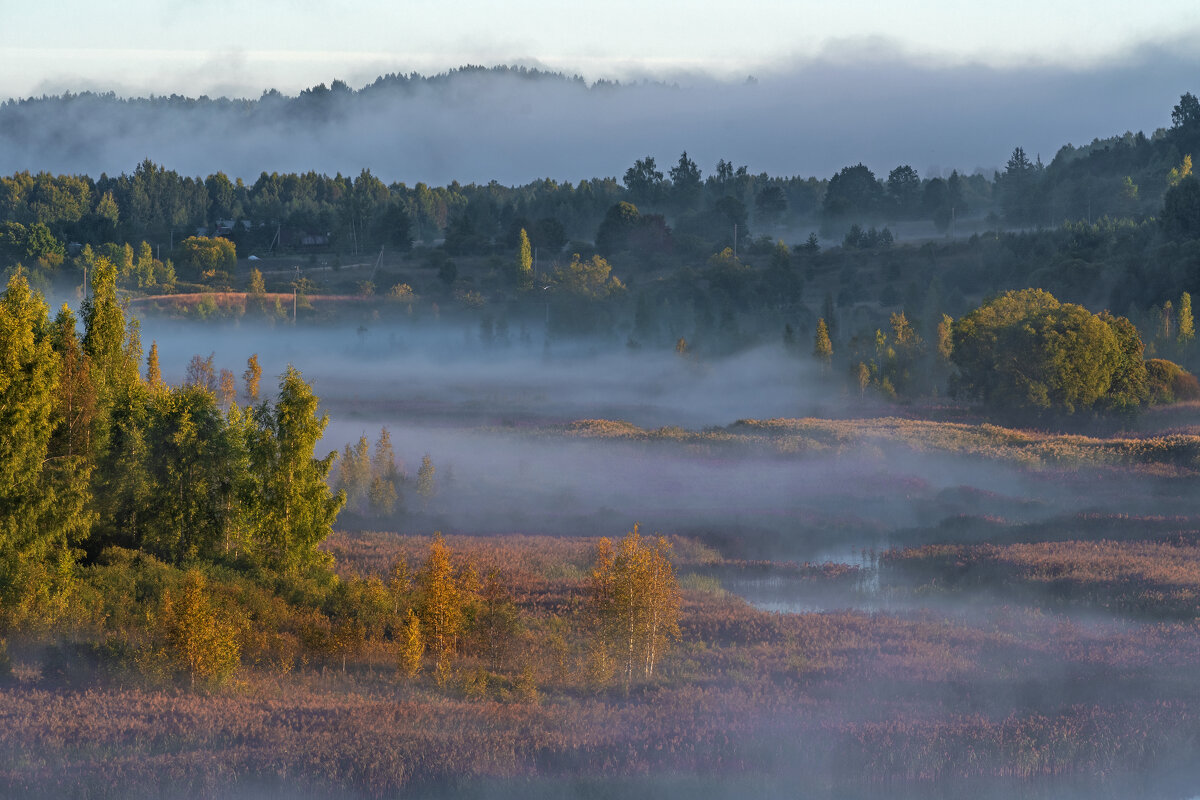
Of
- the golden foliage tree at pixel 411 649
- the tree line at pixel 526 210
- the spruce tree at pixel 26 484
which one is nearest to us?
the golden foliage tree at pixel 411 649

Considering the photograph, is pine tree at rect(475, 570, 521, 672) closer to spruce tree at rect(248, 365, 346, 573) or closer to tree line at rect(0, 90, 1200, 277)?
spruce tree at rect(248, 365, 346, 573)

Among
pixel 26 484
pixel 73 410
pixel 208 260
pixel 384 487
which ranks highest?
pixel 208 260

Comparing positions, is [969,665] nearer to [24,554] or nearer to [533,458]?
[24,554]

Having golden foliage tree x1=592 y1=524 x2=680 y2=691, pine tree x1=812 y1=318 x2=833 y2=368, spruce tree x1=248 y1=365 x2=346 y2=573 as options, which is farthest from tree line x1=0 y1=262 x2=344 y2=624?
pine tree x1=812 y1=318 x2=833 y2=368

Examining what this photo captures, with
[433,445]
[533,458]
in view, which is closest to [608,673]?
[533,458]

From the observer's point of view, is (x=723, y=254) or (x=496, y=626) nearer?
(x=496, y=626)

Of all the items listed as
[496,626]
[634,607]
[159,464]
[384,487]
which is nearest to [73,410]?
[159,464]

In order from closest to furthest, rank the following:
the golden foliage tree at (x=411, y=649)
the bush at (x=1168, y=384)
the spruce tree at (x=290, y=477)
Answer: the golden foliage tree at (x=411, y=649), the spruce tree at (x=290, y=477), the bush at (x=1168, y=384)

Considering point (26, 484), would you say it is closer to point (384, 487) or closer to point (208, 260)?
point (384, 487)

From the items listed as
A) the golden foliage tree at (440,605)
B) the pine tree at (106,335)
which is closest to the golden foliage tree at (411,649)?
the golden foliage tree at (440,605)

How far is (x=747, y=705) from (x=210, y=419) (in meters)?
18.1

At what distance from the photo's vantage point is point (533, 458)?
58469mm

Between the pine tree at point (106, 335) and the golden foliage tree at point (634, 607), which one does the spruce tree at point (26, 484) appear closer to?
the pine tree at point (106, 335)

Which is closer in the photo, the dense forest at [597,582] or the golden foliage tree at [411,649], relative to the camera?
the dense forest at [597,582]
